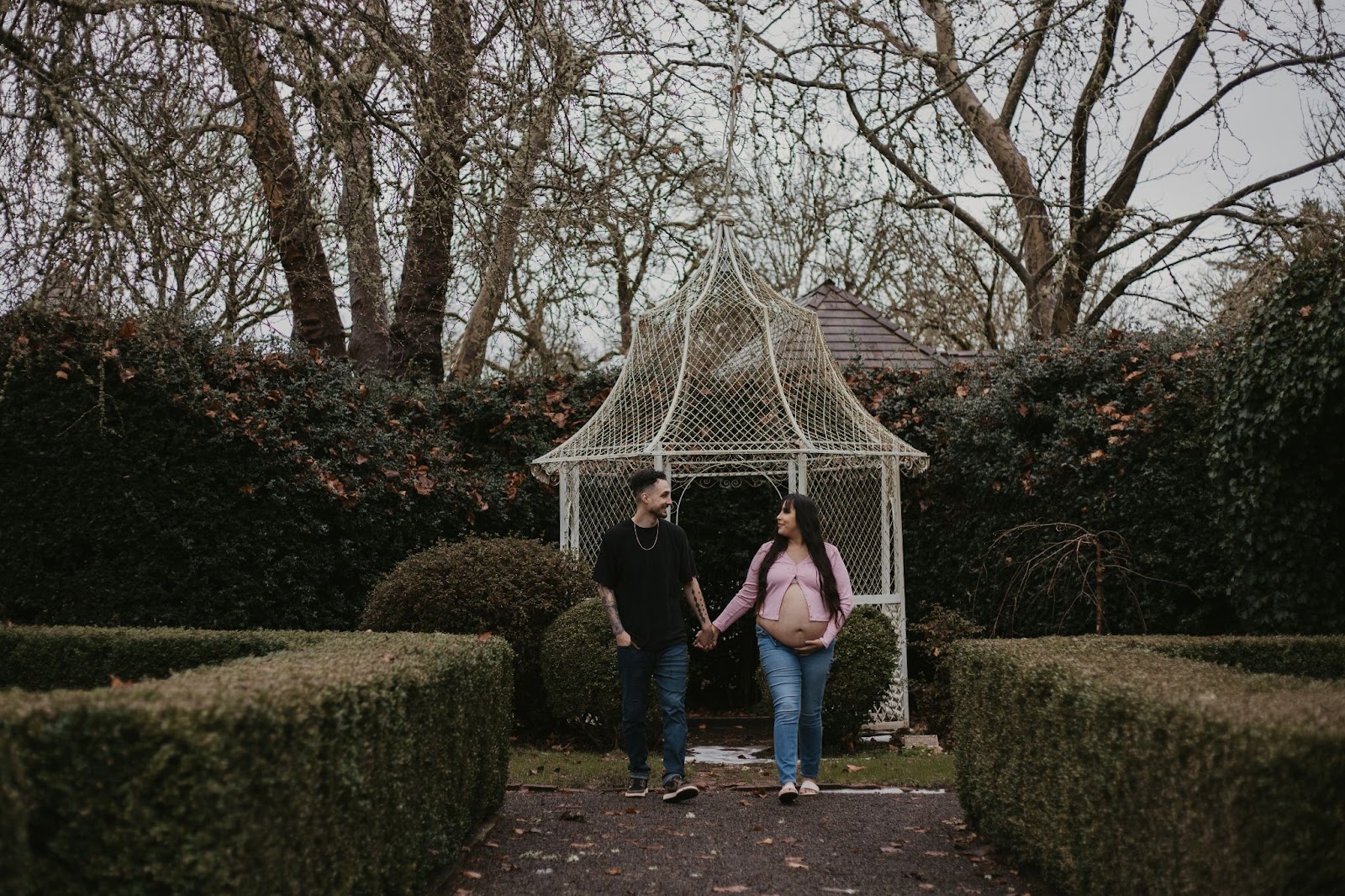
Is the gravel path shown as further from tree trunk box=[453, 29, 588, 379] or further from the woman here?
tree trunk box=[453, 29, 588, 379]

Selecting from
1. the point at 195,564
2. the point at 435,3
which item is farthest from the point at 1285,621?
the point at 195,564

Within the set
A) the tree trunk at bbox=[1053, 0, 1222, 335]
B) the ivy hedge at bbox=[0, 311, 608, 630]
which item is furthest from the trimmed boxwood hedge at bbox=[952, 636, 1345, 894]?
the tree trunk at bbox=[1053, 0, 1222, 335]

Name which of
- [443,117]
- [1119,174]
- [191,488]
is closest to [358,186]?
[443,117]

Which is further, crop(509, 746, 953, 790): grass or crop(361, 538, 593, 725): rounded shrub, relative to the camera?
crop(361, 538, 593, 725): rounded shrub

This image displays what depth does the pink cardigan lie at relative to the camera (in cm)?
701

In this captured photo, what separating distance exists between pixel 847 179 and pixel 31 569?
9846mm

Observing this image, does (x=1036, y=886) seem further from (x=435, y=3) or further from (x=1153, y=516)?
(x=435, y=3)

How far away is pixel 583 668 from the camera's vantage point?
8.70 meters

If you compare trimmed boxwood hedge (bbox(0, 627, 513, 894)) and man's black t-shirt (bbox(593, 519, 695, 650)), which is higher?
man's black t-shirt (bbox(593, 519, 695, 650))

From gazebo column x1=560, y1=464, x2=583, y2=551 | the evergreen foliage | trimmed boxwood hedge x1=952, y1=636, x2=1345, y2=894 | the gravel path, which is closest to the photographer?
trimmed boxwood hedge x1=952, y1=636, x2=1345, y2=894

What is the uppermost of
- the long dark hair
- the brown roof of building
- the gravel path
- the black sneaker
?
the brown roof of building

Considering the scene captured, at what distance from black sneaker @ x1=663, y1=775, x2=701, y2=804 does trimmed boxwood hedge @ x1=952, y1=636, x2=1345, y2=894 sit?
1441mm

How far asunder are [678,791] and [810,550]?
150 centimetres

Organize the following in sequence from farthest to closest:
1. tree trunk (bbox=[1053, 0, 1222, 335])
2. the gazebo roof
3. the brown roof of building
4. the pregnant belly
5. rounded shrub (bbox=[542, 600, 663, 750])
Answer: tree trunk (bbox=[1053, 0, 1222, 335])
the brown roof of building
the gazebo roof
rounded shrub (bbox=[542, 600, 663, 750])
the pregnant belly
